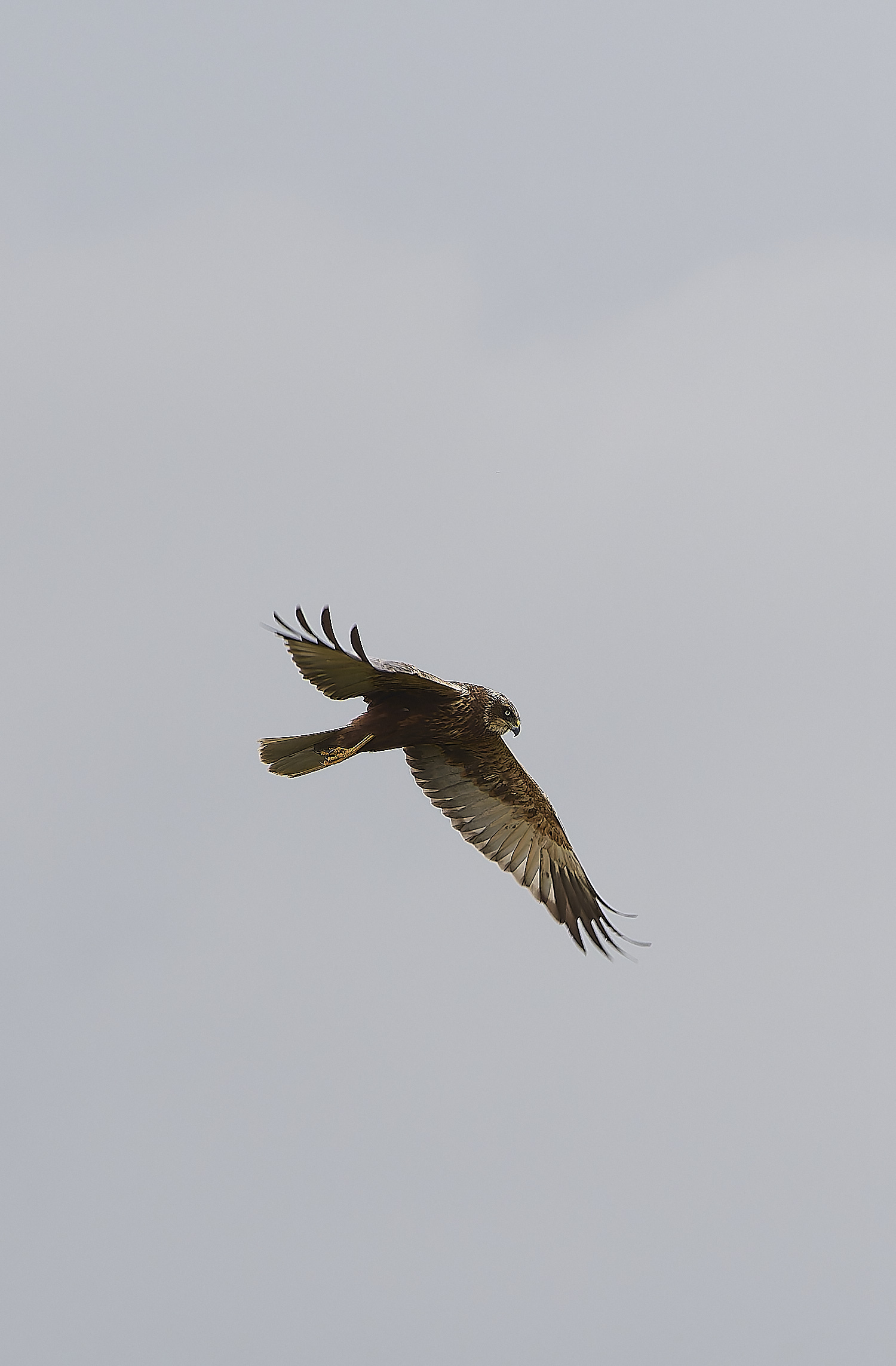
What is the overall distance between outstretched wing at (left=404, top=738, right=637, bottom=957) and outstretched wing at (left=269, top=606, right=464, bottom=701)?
1419 mm

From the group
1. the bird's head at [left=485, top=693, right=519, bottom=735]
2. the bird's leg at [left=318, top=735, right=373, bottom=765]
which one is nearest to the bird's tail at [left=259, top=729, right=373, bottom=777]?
the bird's leg at [left=318, top=735, right=373, bottom=765]

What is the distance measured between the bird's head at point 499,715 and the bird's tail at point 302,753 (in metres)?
1.36

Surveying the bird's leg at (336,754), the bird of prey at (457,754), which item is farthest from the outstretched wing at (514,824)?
the bird's leg at (336,754)

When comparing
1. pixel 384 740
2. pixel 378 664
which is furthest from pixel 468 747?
pixel 378 664

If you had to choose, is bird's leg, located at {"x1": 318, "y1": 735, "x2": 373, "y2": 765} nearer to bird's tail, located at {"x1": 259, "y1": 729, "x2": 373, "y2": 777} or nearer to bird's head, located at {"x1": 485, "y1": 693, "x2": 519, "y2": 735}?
bird's tail, located at {"x1": 259, "y1": 729, "x2": 373, "y2": 777}

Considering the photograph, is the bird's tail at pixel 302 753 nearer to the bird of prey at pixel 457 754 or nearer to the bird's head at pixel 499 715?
the bird of prey at pixel 457 754

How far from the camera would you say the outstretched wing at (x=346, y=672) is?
12.8 meters

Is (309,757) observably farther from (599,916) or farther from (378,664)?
(599,916)

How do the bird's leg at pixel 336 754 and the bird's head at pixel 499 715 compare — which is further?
the bird's head at pixel 499 715

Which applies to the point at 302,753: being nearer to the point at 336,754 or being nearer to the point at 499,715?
the point at 336,754

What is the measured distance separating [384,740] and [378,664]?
4.27 ft

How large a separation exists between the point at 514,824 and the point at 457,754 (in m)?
1.09

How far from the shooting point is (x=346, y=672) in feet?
44.5

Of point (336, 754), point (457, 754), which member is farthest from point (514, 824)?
point (336, 754)
